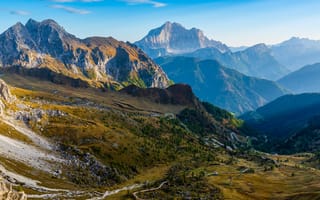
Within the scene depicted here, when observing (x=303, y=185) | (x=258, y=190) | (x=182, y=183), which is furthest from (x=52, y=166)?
(x=303, y=185)

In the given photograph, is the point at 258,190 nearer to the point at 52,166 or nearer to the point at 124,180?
the point at 124,180

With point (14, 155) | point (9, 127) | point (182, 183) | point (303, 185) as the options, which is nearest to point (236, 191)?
point (182, 183)

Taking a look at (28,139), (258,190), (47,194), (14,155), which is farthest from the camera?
(28,139)

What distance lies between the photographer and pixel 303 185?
191250 mm

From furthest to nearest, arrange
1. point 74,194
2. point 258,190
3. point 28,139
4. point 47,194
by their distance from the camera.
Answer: point 28,139 < point 258,190 < point 74,194 < point 47,194

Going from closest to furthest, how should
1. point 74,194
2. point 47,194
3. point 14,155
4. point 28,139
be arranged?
point 47,194
point 74,194
point 14,155
point 28,139

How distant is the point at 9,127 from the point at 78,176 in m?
50.8

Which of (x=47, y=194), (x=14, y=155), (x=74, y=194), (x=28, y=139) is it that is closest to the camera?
(x=47, y=194)

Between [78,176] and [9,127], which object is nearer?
[78,176]

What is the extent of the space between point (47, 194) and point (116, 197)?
31222 millimetres

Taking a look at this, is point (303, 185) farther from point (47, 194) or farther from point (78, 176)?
point (47, 194)

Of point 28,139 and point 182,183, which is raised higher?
point 28,139

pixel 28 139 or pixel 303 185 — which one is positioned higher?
pixel 28 139

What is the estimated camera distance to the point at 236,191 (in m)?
179
